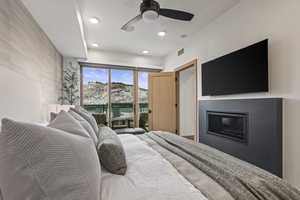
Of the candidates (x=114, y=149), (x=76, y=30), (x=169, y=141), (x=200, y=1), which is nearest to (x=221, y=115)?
(x=169, y=141)

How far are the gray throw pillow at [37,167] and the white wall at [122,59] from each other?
3.90 meters

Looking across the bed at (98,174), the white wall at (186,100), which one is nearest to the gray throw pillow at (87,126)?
the bed at (98,174)

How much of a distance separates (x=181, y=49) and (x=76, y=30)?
8.48 feet

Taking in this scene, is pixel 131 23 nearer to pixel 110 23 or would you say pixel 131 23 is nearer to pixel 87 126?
pixel 110 23

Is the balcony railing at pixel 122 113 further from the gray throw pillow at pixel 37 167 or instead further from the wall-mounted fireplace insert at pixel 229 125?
the gray throw pillow at pixel 37 167

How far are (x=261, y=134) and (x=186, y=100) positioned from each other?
2729 millimetres

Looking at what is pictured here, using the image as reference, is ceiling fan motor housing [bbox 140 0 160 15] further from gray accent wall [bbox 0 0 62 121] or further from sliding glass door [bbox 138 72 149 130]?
sliding glass door [bbox 138 72 149 130]

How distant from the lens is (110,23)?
271 cm

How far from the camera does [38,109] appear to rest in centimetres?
206

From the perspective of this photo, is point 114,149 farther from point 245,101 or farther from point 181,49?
point 181,49

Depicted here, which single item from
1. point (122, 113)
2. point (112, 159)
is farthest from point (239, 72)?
point (122, 113)

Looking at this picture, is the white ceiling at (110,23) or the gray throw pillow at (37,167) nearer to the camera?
the gray throw pillow at (37,167)

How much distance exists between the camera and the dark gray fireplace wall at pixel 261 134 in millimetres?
1659

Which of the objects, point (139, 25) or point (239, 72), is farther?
point (139, 25)
